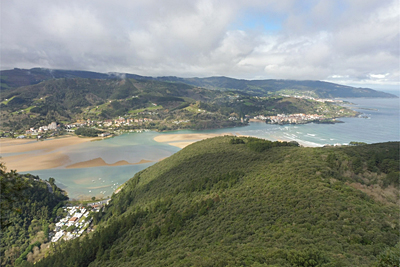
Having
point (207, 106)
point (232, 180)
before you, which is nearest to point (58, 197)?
point (232, 180)

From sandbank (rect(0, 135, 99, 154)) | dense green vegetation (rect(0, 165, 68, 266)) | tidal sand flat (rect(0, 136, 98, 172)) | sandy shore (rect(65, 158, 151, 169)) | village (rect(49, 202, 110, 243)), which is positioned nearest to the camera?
dense green vegetation (rect(0, 165, 68, 266))

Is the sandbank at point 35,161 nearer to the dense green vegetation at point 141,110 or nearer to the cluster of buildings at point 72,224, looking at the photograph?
the cluster of buildings at point 72,224

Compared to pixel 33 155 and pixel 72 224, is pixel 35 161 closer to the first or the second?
pixel 33 155

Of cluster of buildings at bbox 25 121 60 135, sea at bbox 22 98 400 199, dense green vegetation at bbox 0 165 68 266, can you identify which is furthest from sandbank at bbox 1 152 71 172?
cluster of buildings at bbox 25 121 60 135

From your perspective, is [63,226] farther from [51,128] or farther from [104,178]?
[51,128]

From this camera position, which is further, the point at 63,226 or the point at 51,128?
the point at 51,128

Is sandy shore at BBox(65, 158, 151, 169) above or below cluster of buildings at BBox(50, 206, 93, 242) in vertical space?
above

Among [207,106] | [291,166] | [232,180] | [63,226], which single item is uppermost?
[207,106]

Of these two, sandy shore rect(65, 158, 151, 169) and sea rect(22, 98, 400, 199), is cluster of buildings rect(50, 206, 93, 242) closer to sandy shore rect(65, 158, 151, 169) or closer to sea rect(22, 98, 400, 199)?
sea rect(22, 98, 400, 199)
